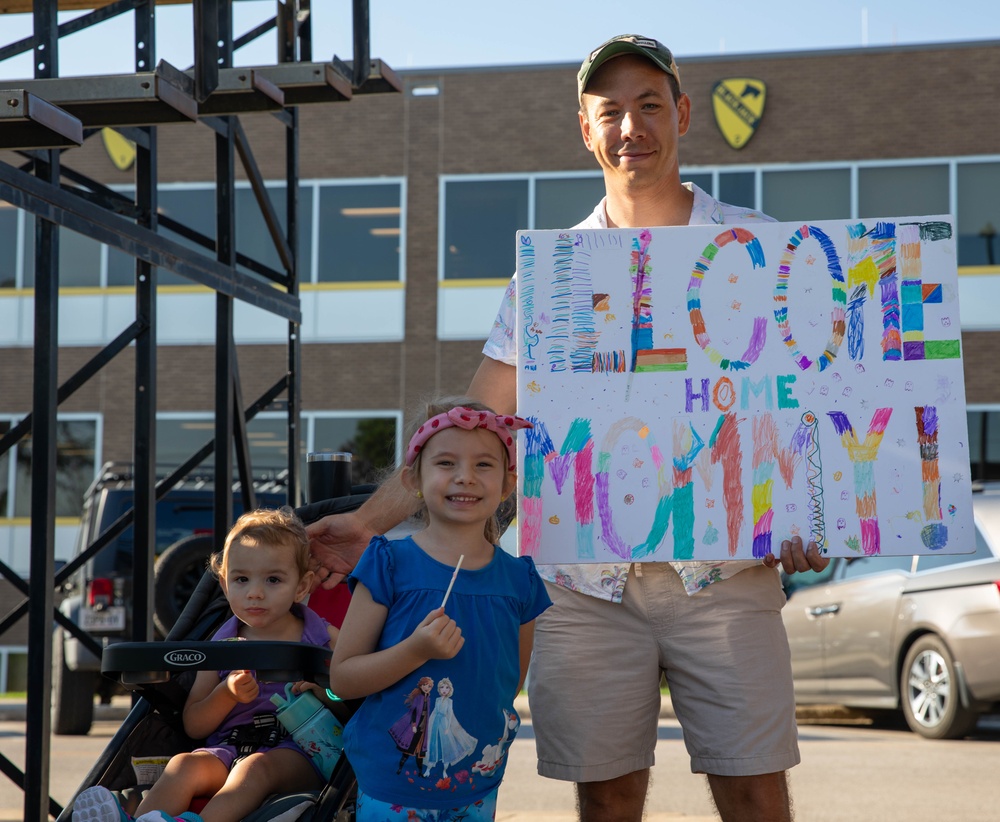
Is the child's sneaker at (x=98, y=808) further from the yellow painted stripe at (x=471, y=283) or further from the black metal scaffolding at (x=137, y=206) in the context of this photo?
the yellow painted stripe at (x=471, y=283)

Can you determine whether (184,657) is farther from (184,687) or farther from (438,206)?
(438,206)

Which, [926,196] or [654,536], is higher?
[926,196]

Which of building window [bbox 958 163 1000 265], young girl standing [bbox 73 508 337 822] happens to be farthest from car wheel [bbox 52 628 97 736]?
building window [bbox 958 163 1000 265]

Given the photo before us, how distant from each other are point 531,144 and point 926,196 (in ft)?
18.7

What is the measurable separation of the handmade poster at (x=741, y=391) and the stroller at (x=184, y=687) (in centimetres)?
68

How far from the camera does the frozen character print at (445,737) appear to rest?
286cm

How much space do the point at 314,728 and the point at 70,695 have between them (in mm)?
7571

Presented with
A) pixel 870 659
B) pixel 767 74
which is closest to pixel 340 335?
pixel 767 74

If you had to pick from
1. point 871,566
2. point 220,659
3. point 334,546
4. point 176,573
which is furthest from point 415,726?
point 871,566

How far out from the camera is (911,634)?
945 cm

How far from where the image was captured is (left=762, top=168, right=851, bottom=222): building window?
18.4 meters

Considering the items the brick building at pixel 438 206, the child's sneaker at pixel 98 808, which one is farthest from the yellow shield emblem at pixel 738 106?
the child's sneaker at pixel 98 808

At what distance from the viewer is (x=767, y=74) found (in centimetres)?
1873

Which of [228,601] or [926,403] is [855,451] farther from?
[228,601]
